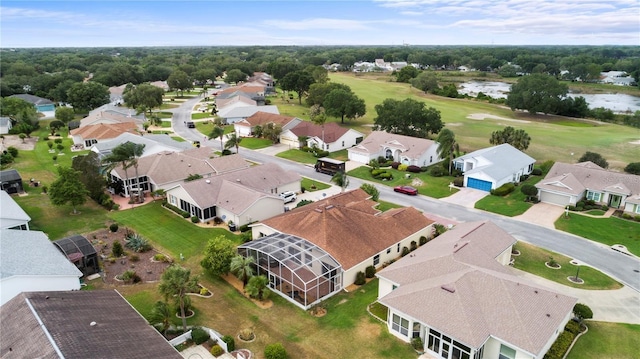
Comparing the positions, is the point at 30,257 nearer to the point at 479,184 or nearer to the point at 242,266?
the point at 242,266

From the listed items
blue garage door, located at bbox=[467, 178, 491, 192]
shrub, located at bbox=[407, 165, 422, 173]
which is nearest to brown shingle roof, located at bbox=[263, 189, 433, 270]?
blue garage door, located at bbox=[467, 178, 491, 192]

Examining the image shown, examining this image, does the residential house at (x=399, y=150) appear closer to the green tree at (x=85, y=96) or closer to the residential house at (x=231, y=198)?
the residential house at (x=231, y=198)

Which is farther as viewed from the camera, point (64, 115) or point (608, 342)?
point (64, 115)

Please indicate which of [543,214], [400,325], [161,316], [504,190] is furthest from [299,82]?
[400,325]

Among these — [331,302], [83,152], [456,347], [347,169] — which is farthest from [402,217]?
[83,152]

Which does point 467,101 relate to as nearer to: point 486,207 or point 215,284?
point 486,207
